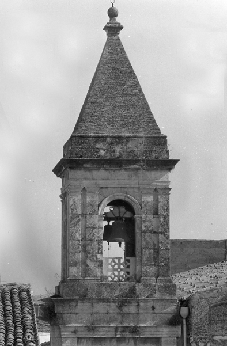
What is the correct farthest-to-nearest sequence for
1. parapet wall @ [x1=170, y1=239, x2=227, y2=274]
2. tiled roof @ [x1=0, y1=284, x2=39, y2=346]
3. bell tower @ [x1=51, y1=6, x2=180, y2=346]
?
parapet wall @ [x1=170, y1=239, x2=227, y2=274] → bell tower @ [x1=51, y1=6, x2=180, y2=346] → tiled roof @ [x1=0, y1=284, x2=39, y2=346]

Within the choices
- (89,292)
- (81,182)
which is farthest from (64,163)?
(89,292)

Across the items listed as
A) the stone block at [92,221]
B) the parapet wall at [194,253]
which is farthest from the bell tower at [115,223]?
the parapet wall at [194,253]

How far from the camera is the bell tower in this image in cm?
3109

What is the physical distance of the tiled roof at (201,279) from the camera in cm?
3219

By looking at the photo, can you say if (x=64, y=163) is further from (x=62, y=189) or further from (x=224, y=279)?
(x=224, y=279)

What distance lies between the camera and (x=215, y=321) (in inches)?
1232

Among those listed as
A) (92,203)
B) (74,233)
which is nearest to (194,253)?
(92,203)

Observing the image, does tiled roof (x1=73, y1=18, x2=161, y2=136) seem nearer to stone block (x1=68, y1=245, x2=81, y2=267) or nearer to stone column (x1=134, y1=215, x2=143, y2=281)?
stone column (x1=134, y1=215, x2=143, y2=281)

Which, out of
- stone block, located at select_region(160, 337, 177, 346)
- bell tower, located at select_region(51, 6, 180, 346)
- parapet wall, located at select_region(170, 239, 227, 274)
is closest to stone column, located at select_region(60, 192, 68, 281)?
bell tower, located at select_region(51, 6, 180, 346)

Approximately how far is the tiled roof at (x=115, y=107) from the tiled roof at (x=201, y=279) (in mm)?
3264

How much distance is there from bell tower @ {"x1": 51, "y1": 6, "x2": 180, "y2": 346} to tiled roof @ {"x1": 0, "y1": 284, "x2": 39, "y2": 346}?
0.98 metres

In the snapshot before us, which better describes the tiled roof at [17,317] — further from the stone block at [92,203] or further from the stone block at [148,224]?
the stone block at [148,224]

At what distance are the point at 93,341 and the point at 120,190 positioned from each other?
119 inches

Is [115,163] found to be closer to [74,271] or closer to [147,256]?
[147,256]
